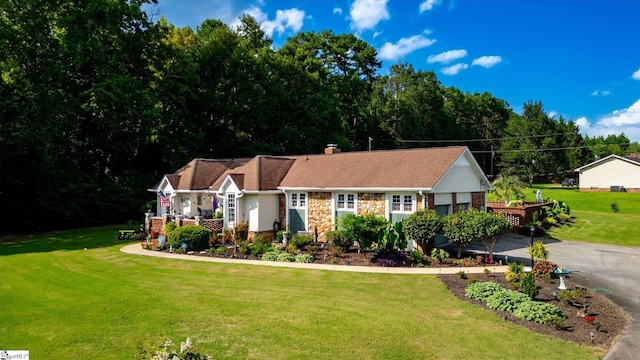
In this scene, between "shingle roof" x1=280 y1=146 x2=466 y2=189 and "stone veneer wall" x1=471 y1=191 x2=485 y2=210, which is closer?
"shingle roof" x1=280 y1=146 x2=466 y2=189

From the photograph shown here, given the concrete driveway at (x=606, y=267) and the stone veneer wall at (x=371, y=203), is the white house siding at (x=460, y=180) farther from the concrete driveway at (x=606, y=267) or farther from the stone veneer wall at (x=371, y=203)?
the concrete driveway at (x=606, y=267)

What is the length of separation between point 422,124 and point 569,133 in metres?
27.4

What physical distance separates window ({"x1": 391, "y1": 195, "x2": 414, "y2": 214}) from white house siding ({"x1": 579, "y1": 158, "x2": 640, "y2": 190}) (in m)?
46.3

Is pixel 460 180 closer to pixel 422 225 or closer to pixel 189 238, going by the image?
pixel 422 225

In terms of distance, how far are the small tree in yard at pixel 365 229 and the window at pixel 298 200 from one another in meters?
5.67

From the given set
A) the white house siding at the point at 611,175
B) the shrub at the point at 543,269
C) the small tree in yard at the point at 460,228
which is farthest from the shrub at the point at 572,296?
the white house siding at the point at 611,175

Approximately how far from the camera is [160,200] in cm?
2897

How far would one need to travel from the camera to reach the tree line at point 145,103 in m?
29.3

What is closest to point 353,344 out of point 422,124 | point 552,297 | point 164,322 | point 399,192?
point 164,322

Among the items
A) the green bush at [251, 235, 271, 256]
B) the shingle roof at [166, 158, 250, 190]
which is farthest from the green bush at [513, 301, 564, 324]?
the shingle roof at [166, 158, 250, 190]

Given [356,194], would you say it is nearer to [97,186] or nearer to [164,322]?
[164,322]

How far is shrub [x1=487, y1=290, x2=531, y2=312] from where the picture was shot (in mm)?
11419

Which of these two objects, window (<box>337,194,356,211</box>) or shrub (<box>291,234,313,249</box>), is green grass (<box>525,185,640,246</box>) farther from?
shrub (<box>291,234,313,249</box>)

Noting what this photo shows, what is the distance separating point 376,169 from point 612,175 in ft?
151
